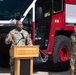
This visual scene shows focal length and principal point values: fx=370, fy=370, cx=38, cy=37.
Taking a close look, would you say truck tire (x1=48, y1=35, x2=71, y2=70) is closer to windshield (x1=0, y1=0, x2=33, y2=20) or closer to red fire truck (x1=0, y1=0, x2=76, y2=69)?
red fire truck (x1=0, y1=0, x2=76, y2=69)

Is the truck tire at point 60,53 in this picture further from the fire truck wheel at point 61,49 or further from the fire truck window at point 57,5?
the fire truck window at point 57,5

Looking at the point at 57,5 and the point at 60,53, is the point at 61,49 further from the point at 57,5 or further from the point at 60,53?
the point at 57,5

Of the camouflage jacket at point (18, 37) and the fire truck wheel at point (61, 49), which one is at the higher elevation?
the camouflage jacket at point (18, 37)

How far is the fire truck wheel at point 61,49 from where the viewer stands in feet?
40.2

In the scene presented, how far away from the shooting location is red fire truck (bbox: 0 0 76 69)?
1147cm

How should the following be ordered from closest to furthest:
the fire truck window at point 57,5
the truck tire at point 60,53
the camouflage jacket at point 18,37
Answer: the camouflage jacket at point 18,37 < the truck tire at point 60,53 < the fire truck window at point 57,5

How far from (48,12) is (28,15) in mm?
993

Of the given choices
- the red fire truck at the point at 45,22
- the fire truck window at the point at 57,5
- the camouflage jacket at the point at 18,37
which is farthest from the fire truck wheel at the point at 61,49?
the camouflage jacket at the point at 18,37

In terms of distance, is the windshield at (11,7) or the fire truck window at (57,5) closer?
the windshield at (11,7)

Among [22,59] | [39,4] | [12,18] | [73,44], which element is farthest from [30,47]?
[39,4]

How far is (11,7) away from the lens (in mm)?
11594

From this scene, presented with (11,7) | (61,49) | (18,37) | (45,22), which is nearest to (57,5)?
(45,22)

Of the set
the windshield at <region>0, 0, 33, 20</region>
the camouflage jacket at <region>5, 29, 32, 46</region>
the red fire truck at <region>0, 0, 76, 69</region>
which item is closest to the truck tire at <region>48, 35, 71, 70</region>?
the red fire truck at <region>0, 0, 76, 69</region>

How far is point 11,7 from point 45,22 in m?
1.32
